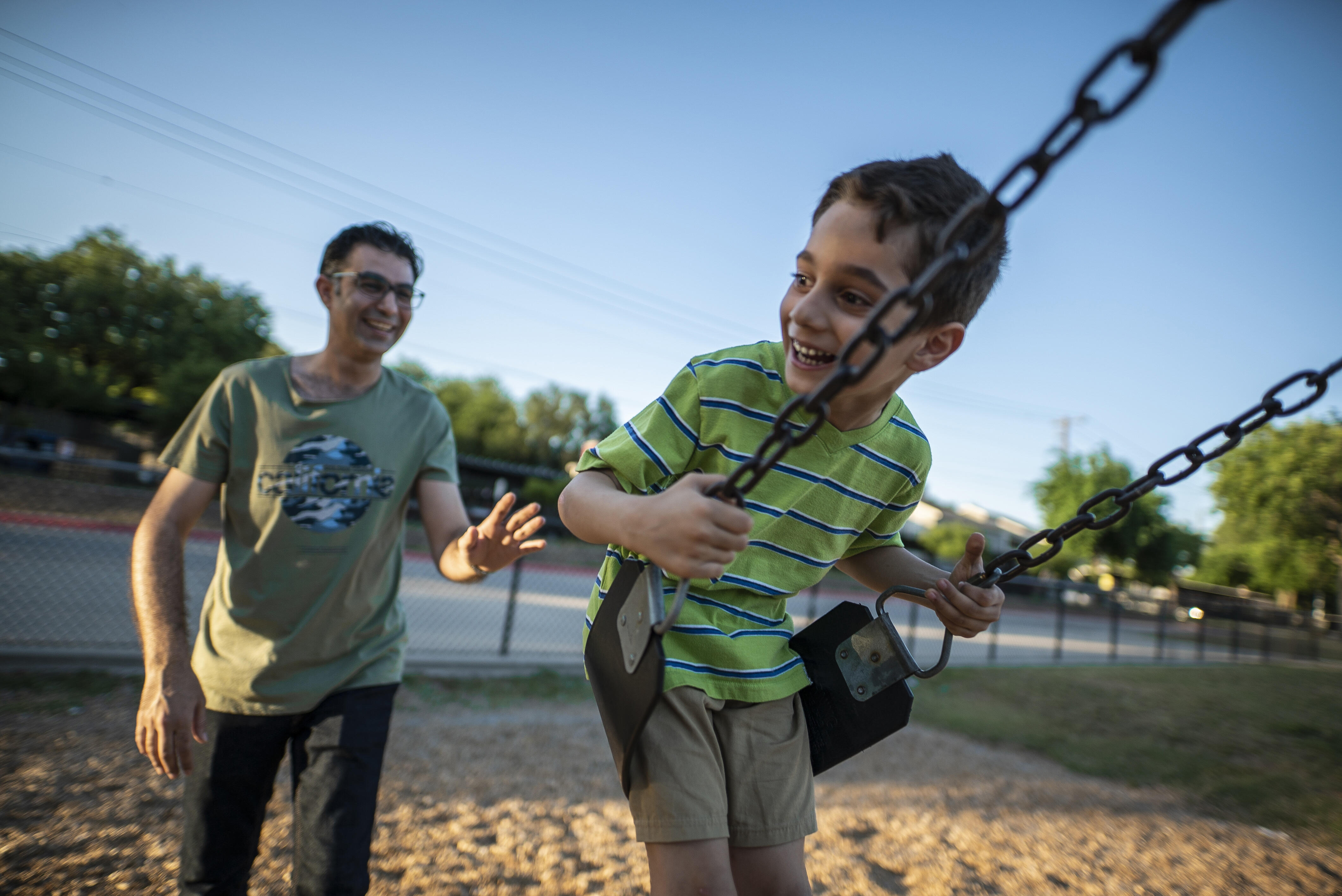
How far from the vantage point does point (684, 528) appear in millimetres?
1137

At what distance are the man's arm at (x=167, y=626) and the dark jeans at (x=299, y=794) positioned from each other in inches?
4.2

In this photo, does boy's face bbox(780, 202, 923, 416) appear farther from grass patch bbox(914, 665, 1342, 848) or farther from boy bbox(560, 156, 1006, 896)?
grass patch bbox(914, 665, 1342, 848)

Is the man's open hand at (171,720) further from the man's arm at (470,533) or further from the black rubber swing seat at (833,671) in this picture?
the black rubber swing seat at (833,671)

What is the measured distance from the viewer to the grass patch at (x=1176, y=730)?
523cm

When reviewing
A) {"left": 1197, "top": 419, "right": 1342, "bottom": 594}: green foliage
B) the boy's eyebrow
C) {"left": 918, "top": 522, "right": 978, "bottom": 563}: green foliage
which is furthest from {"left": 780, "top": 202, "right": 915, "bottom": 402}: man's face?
{"left": 918, "top": 522, "right": 978, "bottom": 563}: green foliage

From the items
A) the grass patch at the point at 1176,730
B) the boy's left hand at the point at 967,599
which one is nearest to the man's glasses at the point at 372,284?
the boy's left hand at the point at 967,599

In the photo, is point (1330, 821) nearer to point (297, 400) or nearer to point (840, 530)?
point (840, 530)

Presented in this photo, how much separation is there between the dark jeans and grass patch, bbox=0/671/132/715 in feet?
10.8

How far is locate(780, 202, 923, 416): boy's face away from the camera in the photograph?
1317mm

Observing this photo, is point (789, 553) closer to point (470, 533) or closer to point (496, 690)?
point (470, 533)

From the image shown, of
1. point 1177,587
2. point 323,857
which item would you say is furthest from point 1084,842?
point 1177,587

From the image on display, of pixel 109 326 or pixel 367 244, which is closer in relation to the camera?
pixel 367 244

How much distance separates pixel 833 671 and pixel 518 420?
46473 mm

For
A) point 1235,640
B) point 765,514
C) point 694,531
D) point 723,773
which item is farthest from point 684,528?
point 1235,640
